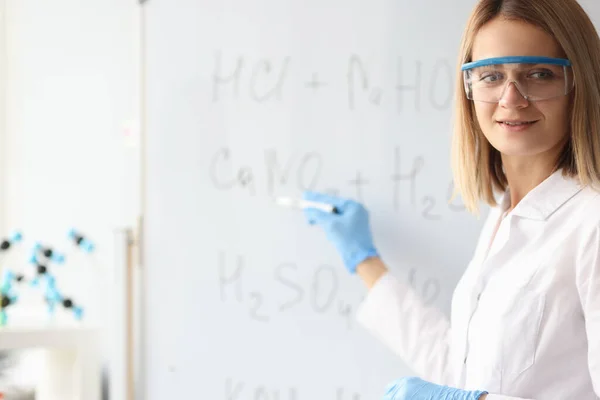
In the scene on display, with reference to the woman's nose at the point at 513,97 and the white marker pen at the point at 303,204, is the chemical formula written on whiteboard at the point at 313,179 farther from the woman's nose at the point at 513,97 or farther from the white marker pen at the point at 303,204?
the woman's nose at the point at 513,97

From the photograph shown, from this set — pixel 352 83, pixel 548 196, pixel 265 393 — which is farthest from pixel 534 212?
pixel 265 393

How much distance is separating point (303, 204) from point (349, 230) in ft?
0.35

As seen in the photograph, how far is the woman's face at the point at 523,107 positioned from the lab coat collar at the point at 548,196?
46 mm

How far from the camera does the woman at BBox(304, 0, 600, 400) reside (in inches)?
35.9

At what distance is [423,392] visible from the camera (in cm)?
100

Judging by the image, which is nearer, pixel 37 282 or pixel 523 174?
pixel 523 174

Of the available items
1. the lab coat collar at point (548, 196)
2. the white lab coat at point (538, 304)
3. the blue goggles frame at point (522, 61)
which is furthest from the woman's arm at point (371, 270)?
the blue goggles frame at point (522, 61)

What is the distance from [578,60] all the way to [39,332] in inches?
→ 41.8

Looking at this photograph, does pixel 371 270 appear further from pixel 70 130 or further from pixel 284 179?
pixel 70 130

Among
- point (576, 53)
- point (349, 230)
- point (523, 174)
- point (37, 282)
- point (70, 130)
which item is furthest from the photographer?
point (70, 130)

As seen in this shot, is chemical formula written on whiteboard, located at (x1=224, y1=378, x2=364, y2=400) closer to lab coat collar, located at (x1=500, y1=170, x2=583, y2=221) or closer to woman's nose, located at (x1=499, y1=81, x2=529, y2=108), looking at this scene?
lab coat collar, located at (x1=500, y1=170, x2=583, y2=221)

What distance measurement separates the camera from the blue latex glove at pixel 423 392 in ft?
3.06

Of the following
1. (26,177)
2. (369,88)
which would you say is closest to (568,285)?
(369,88)

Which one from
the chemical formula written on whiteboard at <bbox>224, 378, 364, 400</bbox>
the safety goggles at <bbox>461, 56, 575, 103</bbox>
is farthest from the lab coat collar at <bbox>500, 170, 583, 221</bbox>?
the chemical formula written on whiteboard at <bbox>224, 378, 364, 400</bbox>
